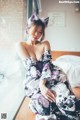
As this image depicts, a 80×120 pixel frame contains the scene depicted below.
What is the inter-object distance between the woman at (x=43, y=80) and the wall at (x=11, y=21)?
66mm

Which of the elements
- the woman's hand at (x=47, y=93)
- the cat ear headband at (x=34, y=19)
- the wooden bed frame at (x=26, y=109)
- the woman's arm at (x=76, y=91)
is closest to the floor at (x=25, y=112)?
the wooden bed frame at (x=26, y=109)

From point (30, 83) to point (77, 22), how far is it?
1.51ft

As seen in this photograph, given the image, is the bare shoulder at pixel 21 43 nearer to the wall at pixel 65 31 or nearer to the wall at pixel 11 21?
the wall at pixel 11 21

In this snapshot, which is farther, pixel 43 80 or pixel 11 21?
pixel 11 21

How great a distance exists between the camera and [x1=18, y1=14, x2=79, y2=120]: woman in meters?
1.37

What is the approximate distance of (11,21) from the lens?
4.94ft

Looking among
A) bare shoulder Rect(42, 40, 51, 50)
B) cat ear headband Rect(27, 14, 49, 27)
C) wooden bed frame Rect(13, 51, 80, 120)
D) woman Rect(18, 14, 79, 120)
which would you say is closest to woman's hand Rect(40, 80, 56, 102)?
woman Rect(18, 14, 79, 120)

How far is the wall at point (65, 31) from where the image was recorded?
1444 mm

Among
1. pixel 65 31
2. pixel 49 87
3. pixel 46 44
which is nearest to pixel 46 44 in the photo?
pixel 46 44

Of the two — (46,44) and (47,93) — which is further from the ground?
(46,44)

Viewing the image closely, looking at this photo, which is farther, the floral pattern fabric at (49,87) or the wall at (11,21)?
the wall at (11,21)

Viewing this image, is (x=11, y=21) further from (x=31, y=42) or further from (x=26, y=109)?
(x=26, y=109)

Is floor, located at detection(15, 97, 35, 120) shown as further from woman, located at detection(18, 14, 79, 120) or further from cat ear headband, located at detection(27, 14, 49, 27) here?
cat ear headband, located at detection(27, 14, 49, 27)

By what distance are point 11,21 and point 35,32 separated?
0.18m
